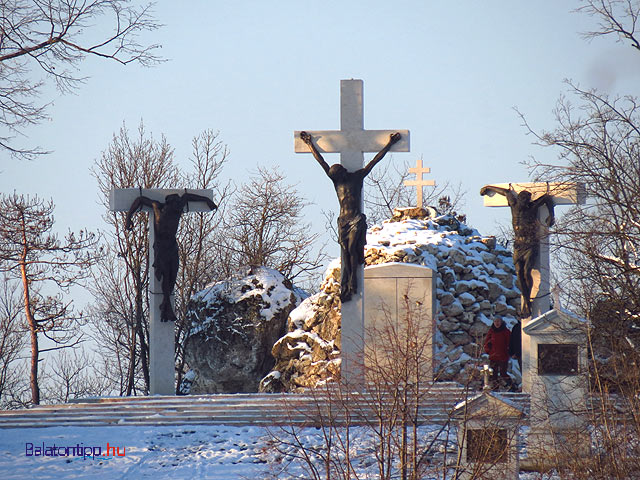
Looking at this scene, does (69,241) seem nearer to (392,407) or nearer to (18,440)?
(18,440)

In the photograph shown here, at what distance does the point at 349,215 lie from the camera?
14.0 meters

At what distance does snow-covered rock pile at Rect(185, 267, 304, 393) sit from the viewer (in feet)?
62.5

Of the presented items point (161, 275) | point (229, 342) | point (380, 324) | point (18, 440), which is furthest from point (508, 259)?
point (18, 440)

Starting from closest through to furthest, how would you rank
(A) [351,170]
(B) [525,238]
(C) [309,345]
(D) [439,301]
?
(A) [351,170] < (B) [525,238] < (C) [309,345] < (D) [439,301]

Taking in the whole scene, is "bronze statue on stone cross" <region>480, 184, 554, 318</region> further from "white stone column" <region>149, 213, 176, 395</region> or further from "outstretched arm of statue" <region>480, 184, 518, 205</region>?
"white stone column" <region>149, 213, 176, 395</region>

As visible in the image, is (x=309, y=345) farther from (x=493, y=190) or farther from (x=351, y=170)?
(x=493, y=190)

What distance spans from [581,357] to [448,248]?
6.75 meters

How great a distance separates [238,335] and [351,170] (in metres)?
6.06

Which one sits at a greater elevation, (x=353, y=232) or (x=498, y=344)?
(x=353, y=232)

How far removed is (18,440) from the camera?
11227 millimetres

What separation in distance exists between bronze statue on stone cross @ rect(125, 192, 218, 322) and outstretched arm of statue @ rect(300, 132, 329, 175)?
2.10m

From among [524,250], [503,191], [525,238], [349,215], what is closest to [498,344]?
[524,250]

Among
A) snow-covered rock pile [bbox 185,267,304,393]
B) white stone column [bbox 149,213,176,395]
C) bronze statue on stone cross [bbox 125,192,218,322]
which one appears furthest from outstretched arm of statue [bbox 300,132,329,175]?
snow-covered rock pile [bbox 185,267,304,393]

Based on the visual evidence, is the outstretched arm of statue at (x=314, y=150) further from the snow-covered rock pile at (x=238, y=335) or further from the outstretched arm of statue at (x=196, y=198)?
the snow-covered rock pile at (x=238, y=335)
